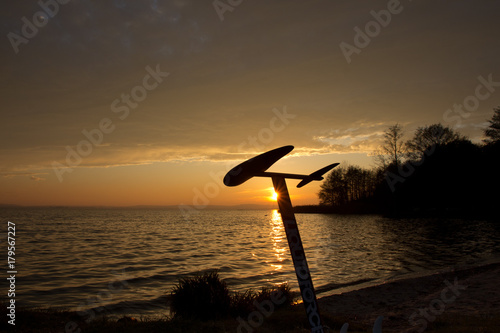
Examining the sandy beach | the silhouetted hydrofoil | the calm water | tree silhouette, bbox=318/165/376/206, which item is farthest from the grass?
tree silhouette, bbox=318/165/376/206

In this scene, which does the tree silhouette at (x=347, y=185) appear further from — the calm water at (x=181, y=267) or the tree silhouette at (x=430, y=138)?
the calm water at (x=181, y=267)

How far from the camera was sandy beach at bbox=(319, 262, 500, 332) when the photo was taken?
27.8 feet

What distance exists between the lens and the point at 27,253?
25.3 metres

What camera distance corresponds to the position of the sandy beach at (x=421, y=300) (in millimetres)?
8469

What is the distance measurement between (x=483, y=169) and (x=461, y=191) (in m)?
6.67

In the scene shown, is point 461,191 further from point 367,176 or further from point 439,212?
point 367,176

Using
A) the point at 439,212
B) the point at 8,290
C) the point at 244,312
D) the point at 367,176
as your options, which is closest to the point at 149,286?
the point at 8,290
